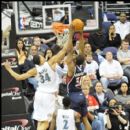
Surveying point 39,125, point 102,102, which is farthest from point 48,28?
point 39,125

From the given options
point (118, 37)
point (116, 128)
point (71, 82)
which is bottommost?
point (116, 128)

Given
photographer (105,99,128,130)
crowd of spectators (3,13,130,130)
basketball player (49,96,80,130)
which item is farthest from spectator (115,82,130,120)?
basketball player (49,96,80,130)

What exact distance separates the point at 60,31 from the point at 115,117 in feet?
10.3

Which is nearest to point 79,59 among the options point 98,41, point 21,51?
point 21,51

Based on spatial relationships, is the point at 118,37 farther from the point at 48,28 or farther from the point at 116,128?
the point at 116,128

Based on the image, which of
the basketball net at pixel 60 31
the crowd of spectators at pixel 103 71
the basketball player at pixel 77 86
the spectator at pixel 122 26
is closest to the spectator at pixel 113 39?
the crowd of spectators at pixel 103 71

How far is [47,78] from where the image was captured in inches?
376

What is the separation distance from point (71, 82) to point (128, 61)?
3.48m

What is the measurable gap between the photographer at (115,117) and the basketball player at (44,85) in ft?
4.28

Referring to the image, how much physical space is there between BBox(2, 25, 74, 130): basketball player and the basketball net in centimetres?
271

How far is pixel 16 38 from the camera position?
1366cm

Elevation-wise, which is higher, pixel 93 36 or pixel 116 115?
→ pixel 93 36

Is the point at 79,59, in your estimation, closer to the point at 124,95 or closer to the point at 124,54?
the point at 124,95

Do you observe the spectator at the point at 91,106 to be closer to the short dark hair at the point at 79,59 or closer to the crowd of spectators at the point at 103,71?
the crowd of spectators at the point at 103,71
